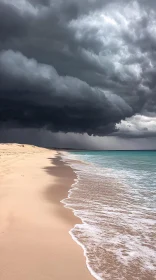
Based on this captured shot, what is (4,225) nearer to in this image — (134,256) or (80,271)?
(80,271)

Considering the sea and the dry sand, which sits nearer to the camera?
the dry sand

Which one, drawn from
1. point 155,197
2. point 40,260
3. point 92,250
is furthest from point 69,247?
point 155,197

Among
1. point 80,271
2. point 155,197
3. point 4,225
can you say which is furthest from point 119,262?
point 155,197

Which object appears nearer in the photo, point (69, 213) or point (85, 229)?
point (85, 229)

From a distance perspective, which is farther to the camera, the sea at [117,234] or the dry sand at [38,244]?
the sea at [117,234]

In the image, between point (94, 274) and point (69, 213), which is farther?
point (69, 213)

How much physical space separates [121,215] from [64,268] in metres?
4.88

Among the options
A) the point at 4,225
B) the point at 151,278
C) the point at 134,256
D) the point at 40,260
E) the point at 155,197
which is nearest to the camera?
the point at 151,278

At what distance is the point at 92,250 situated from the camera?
5805mm

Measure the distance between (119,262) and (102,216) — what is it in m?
3.84

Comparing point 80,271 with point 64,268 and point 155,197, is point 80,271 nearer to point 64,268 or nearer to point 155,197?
point 64,268

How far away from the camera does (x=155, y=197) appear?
13.0 meters

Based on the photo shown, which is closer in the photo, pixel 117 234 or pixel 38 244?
pixel 38 244

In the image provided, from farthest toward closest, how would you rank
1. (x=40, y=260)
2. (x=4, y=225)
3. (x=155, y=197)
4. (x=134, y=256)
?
(x=155, y=197)
(x=4, y=225)
(x=134, y=256)
(x=40, y=260)
